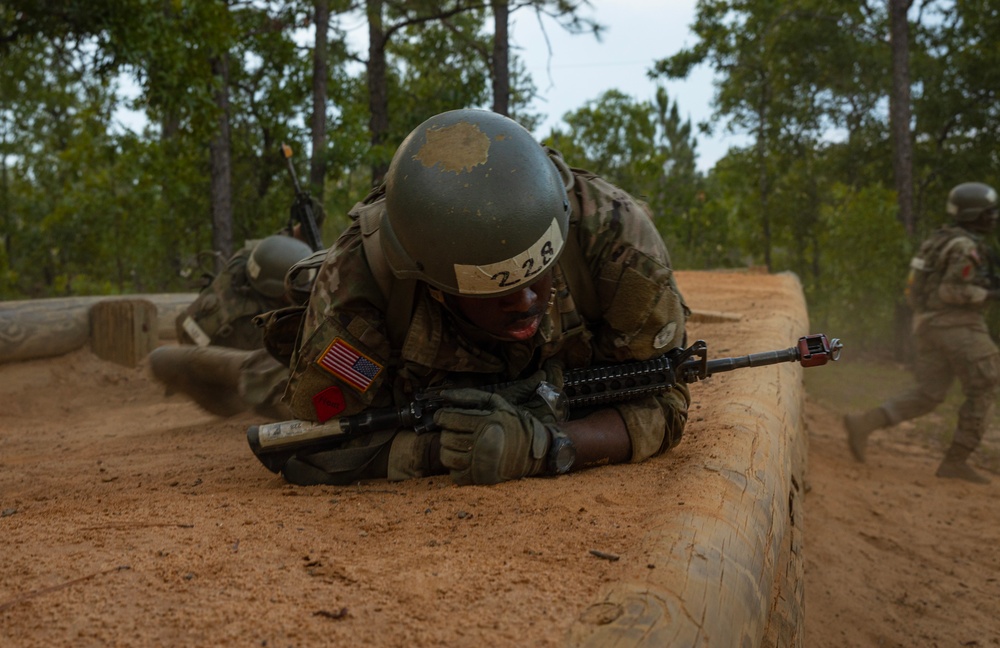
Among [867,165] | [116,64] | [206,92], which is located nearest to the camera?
[116,64]

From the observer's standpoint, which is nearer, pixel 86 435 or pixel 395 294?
pixel 395 294

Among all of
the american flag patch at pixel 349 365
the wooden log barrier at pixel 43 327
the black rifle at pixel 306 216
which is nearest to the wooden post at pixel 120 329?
the wooden log barrier at pixel 43 327

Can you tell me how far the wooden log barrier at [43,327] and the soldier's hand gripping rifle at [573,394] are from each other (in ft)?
17.4

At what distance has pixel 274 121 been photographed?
39.1 feet

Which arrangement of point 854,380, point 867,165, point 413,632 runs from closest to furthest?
point 413,632
point 854,380
point 867,165

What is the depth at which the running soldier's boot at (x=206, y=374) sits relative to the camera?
492cm

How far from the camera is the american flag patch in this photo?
2.79m

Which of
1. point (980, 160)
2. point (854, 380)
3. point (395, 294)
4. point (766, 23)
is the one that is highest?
point (766, 23)

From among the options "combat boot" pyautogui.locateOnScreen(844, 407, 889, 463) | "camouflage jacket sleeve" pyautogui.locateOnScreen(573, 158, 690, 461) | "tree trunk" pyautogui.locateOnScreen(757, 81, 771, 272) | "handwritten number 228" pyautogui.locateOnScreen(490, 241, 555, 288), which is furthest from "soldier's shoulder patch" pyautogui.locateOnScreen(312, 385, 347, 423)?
"tree trunk" pyautogui.locateOnScreen(757, 81, 771, 272)

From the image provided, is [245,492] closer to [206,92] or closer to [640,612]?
[640,612]

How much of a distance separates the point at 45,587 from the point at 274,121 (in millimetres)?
10706

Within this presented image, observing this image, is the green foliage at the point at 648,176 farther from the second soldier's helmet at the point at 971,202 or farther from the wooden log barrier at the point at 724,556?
the wooden log barrier at the point at 724,556

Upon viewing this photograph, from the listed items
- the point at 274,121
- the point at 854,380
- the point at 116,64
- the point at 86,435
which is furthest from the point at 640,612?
the point at 274,121

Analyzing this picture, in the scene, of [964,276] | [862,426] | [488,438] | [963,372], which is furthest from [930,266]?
[488,438]
